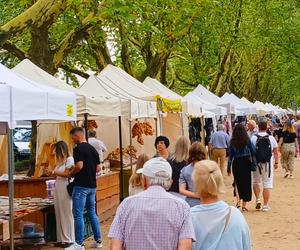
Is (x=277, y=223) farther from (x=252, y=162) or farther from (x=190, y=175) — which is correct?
(x=190, y=175)

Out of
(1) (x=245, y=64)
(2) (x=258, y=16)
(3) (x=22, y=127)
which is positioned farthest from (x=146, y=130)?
(1) (x=245, y=64)

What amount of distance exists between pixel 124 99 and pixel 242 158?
2512mm

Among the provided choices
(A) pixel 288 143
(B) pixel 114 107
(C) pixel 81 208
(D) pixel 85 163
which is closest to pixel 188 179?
(D) pixel 85 163

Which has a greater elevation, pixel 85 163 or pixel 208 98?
pixel 208 98

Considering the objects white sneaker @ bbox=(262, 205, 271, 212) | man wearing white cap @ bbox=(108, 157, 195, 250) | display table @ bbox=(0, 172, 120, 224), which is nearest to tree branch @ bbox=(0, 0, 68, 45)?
display table @ bbox=(0, 172, 120, 224)

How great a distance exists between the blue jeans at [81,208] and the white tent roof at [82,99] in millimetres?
1370

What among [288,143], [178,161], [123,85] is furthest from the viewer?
[288,143]

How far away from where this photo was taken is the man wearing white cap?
4.21 metres

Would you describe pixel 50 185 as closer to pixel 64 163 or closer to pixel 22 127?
pixel 64 163

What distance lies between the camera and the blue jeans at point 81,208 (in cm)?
916

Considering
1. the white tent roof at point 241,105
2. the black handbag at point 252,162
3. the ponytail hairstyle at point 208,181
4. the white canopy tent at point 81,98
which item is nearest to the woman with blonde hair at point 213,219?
the ponytail hairstyle at point 208,181

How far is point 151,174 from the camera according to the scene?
4.35 metres

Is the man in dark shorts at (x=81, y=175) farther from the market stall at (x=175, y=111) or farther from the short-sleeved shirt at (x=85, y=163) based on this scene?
the market stall at (x=175, y=111)

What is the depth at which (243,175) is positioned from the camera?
12.4m
